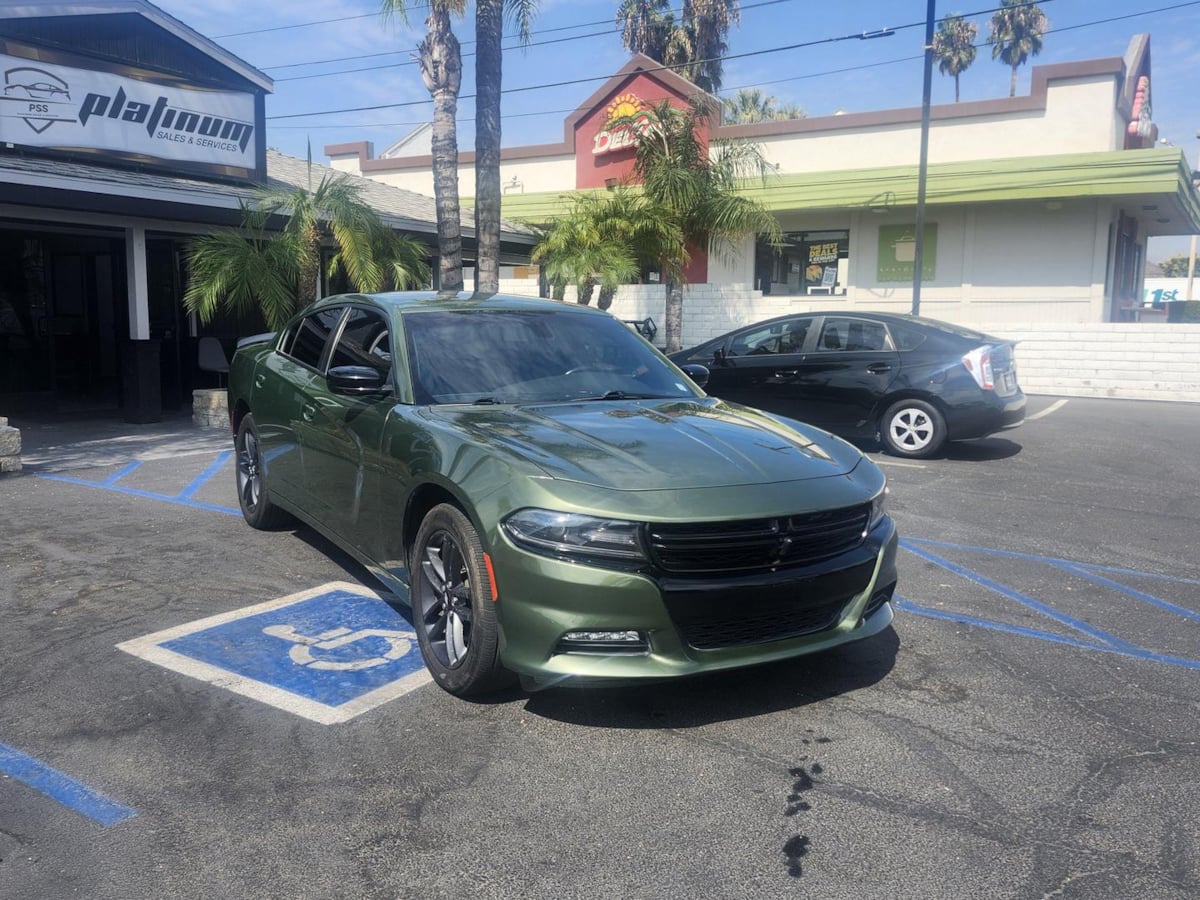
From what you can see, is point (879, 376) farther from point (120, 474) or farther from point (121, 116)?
point (121, 116)

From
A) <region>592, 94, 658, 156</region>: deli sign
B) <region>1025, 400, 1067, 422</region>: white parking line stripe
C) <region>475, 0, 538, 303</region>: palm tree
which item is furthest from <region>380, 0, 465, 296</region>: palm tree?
<region>592, 94, 658, 156</region>: deli sign

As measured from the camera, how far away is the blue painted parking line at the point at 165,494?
25.2 feet

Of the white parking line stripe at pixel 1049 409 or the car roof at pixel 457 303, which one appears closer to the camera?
the car roof at pixel 457 303

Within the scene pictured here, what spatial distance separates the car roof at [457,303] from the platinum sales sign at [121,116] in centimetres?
832

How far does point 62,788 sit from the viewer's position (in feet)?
10.5

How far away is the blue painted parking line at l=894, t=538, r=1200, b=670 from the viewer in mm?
4609

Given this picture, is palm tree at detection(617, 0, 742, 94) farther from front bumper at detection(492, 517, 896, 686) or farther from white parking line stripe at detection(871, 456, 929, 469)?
front bumper at detection(492, 517, 896, 686)

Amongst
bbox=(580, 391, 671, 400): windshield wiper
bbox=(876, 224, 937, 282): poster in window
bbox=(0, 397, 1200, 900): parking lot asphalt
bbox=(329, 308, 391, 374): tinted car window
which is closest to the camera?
bbox=(0, 397, 1200, 900): parking lot asphalt

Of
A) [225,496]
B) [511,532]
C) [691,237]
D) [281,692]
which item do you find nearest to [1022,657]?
[511,532]

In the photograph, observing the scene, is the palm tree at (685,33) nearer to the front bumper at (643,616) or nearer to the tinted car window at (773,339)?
the tinted car window at (773,339)

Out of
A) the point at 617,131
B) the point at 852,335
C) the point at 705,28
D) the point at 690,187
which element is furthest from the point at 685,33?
the point at 852,335

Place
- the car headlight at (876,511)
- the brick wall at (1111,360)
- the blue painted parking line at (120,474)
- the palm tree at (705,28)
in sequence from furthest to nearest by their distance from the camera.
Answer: the palm tree at (705,28) → the brick wall at (1111,360) → the blue painted parking line at (120,474) → the car headlight at (876,511)

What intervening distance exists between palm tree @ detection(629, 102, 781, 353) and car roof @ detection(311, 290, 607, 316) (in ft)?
39.3

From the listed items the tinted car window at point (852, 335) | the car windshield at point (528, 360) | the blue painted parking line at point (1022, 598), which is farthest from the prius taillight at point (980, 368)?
the car windshield at point (528, 360)
